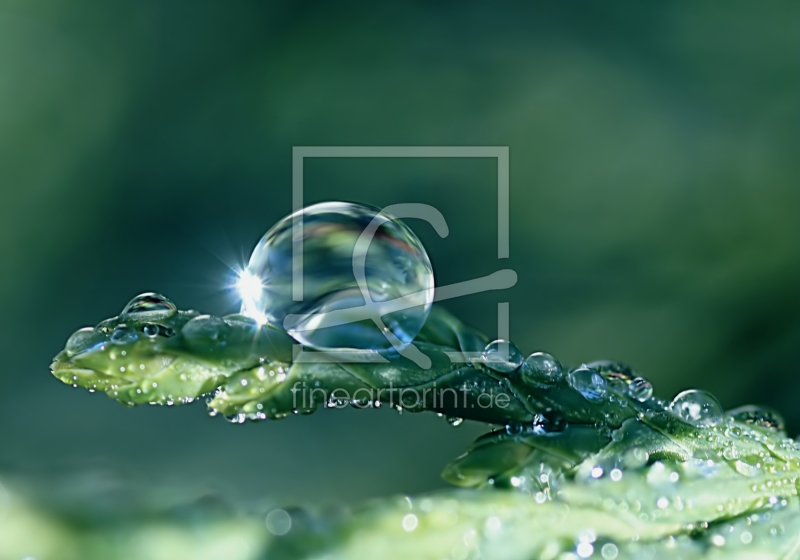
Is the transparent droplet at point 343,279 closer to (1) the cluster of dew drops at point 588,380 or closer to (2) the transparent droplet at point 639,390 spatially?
(1) the cluster of dew drops at point 588,380

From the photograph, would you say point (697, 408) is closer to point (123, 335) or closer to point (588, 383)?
point (588, 383)

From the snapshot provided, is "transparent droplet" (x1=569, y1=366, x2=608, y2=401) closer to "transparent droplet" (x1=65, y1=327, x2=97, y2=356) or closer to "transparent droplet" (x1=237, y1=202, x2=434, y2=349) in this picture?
"transparent droplet" (x1=237, y1=202, x2=434, y2=349)

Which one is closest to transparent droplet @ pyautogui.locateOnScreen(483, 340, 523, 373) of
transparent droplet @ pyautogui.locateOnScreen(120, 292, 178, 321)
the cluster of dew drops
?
the cluster of dew drops

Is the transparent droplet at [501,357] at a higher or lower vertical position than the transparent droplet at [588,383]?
higher

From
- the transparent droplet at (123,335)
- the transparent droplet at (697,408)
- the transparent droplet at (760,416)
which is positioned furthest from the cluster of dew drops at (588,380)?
the transparent droplet at (123,335)

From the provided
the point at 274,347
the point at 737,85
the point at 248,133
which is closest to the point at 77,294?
the point at 248,133

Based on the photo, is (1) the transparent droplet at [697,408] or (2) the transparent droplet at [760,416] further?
(2) the transparent droplet at [760,416]

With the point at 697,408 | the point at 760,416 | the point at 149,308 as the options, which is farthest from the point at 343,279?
the point at 760,416
